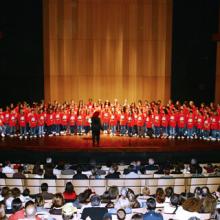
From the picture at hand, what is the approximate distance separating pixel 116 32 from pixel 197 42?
3.48 m

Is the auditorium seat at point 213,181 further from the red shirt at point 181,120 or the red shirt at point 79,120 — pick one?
the red shirt at point 79,120

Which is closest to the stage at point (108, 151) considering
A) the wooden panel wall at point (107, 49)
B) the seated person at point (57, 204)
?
the wooden panel wall at point (107, 49)

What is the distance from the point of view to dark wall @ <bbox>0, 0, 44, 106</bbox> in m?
18.6

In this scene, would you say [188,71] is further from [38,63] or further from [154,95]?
[38,63]

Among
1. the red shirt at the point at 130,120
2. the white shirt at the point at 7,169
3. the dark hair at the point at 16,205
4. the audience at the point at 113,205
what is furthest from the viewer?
the red shirt at the point at 130,120

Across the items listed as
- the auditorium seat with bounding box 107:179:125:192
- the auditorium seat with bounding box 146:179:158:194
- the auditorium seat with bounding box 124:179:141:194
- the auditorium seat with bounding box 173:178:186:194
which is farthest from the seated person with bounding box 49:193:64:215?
the auditorium seat with bounding box 173:178:186:194

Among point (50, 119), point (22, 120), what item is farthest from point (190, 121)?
point (22, 120)

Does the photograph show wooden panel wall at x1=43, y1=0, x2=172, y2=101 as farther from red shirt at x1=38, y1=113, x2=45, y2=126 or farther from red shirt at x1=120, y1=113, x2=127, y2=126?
red shirt at x1=38, y1=113, x2=45, y2=126

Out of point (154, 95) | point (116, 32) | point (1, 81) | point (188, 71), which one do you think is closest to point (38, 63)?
point (1, 81)

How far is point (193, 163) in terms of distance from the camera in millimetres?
11148

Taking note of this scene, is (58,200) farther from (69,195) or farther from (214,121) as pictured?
(214,121)

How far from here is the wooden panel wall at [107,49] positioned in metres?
18.4

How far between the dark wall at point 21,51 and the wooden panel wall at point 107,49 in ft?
1.37

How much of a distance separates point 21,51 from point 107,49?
3.65 meters
